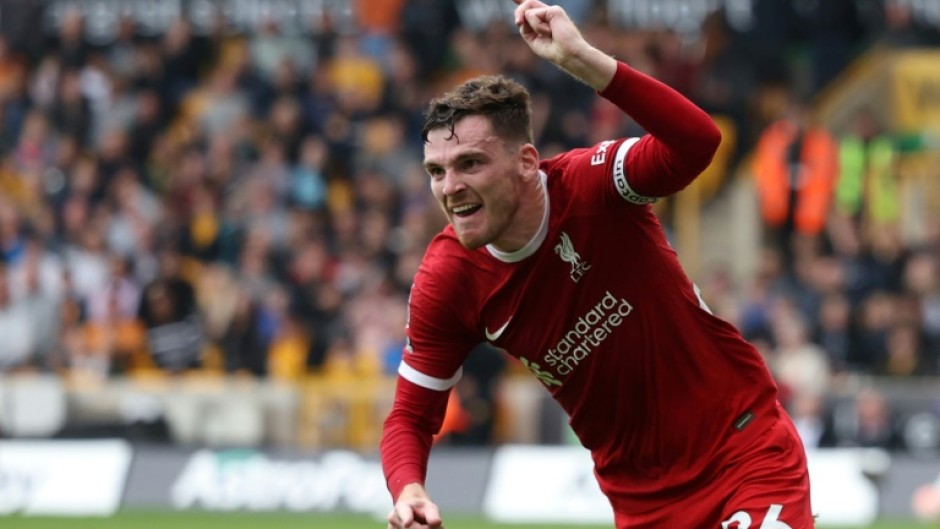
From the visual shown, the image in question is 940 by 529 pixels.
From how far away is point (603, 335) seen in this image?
235 inches

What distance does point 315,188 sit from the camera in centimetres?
1777

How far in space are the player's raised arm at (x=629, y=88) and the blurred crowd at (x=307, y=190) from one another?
9.11 m

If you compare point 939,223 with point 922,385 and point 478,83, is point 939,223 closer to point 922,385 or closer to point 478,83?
point 922,385

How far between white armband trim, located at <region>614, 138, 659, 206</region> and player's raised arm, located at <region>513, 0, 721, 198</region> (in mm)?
266

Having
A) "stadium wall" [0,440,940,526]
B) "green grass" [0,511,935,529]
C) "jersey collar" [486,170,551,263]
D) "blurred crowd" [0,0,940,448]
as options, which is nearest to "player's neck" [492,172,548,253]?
"jersey collar" [486,170,551,263]

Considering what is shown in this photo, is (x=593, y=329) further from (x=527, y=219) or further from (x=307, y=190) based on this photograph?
(x=307, y=190)

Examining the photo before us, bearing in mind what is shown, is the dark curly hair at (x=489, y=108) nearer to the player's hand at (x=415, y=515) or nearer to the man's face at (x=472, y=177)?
the man's face at (x=472, y=177)

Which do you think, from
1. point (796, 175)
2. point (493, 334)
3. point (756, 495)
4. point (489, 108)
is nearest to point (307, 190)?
point (796, 175)

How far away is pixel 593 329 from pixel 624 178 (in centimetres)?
55

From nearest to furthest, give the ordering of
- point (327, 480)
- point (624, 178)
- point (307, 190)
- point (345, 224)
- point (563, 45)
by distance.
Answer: point (563, 45)
point (624, 178)
point (327, 480)
point (345, 224)
point (307, 190)

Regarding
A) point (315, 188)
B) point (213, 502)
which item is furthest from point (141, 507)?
point (315, 188)

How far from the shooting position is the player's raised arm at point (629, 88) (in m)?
5.33

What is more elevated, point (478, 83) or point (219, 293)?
point (478, 83)

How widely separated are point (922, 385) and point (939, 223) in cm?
222
